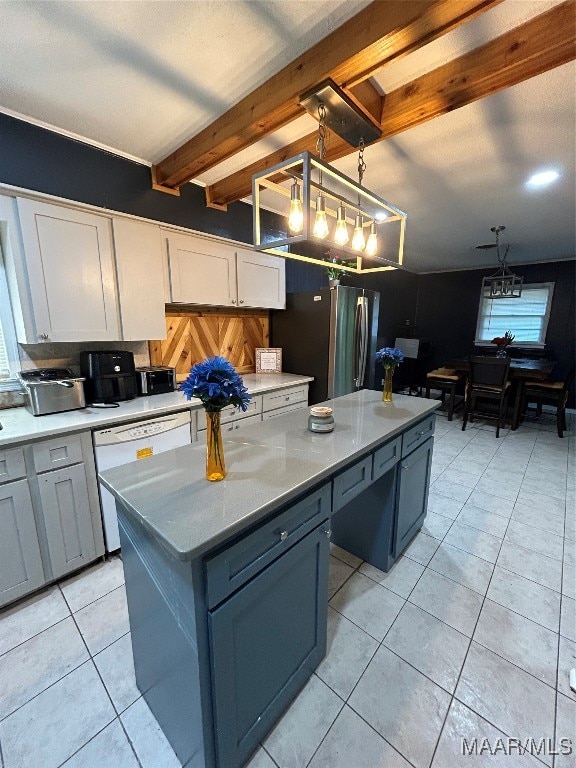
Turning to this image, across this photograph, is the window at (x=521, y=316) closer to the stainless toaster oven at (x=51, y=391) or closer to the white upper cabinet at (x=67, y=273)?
the white upper cabinet at (x=67, y=273)

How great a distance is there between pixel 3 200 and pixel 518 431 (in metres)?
5.82

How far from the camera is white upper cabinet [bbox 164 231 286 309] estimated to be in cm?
252

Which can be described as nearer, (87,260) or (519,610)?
(519,610)

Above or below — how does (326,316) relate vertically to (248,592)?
above

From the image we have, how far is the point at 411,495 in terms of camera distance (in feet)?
6.45

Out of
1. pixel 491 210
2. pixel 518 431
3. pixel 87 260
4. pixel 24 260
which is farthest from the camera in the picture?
pixel 518 431

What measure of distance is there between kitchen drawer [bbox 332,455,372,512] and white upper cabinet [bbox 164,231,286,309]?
1.98 metres

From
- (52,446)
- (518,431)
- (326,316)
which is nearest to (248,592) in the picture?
(52,446)

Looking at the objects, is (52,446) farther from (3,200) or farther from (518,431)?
(518,431)

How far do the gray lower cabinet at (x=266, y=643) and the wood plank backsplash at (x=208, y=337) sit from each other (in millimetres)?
2184

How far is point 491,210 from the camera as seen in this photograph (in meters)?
3.13

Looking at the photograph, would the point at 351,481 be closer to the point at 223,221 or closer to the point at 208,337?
the point at 208,337

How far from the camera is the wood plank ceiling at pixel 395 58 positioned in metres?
1.10

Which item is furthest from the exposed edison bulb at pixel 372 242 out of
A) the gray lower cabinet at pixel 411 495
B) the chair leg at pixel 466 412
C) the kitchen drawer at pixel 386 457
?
the chair leg at pixel 466 412
